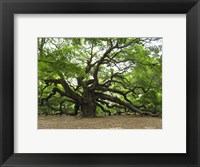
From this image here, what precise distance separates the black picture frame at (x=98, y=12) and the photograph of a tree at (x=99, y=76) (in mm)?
148

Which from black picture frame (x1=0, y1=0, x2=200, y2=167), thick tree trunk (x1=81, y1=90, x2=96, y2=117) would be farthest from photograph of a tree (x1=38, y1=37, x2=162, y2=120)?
black picture frame (x1=0, y1=0, x2=200, y2=167)

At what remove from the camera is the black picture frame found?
1.19 meters

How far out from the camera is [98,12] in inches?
47.1

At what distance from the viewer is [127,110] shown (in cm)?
127

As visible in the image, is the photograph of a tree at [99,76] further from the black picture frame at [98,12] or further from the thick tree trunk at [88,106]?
the black picture frame at [98,12]

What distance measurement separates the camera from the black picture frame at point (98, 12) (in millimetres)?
1188

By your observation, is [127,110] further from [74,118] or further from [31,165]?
[31,165]

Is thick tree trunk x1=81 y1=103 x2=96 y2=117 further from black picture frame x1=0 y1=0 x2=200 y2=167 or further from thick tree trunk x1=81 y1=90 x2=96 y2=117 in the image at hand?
black picture frame x1=0 y1=0 x2=200 y2=167

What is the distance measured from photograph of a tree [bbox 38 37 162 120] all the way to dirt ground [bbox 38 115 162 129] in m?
0.03

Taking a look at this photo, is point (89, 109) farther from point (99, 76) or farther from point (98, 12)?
point (98, 12)

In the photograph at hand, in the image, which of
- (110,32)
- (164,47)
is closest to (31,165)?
(110,32)

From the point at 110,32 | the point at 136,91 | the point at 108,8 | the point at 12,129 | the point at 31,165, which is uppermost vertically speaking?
the point at 108,8

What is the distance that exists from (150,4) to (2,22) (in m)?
0.70

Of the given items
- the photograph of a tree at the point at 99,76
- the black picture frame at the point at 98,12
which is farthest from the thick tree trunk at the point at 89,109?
the black picture frame at the point at 98,12
